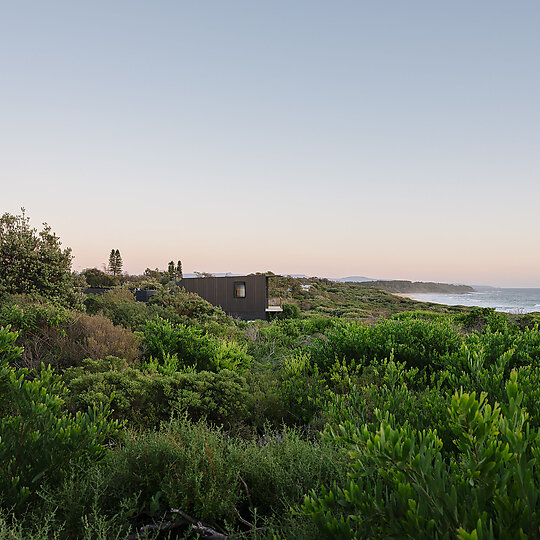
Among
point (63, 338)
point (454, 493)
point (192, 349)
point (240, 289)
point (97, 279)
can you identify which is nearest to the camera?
point (454, 493)

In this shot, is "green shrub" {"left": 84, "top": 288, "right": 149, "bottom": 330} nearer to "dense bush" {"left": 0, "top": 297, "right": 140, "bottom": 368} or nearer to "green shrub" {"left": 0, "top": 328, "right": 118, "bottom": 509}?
"dense bush" {"left": 0, "top": 297, "right": 140, "bottom": 368}

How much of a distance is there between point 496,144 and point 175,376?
20326mm

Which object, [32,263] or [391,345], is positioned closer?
[391,345]

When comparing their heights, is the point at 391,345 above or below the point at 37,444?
above

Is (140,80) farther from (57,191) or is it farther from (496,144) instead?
(496,144)

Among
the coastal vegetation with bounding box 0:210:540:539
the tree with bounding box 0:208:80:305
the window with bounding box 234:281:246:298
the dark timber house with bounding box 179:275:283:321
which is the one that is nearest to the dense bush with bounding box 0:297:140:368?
the coastal vegetation with bounding box 0:210:540:539

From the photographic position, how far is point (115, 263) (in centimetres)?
6144

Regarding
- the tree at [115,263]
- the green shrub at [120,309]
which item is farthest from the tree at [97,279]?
the green shrub at [120,309]

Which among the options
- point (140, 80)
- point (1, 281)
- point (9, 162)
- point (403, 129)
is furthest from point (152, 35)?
point (403, 129)

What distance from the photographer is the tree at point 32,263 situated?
31.2 ft

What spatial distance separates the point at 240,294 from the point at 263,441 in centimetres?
2396

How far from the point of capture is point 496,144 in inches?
707

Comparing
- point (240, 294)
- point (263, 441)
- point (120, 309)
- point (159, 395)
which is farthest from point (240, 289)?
point (263, 441)

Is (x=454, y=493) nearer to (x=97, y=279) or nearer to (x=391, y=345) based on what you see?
(x=391, y=345)
